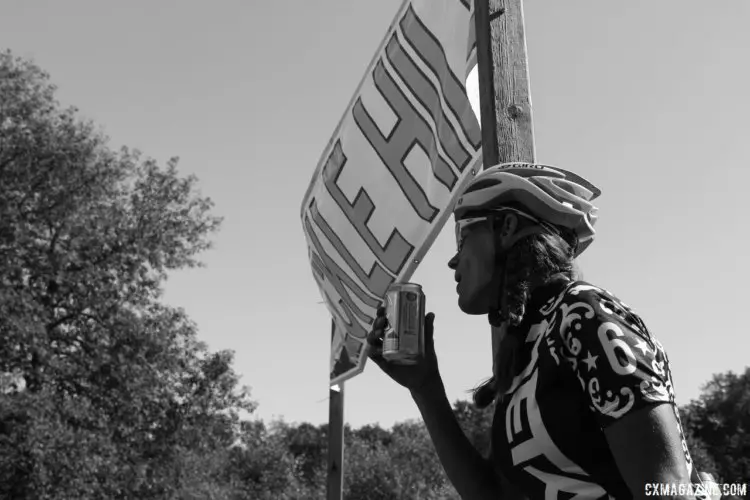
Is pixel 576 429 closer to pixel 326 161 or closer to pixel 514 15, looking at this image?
pixel 514 15

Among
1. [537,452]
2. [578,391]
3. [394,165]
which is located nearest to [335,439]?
[394,165]

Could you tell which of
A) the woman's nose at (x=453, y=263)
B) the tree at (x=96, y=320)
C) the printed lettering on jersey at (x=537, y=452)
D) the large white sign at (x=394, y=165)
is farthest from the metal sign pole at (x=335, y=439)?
the tree at (x=96, y=320)

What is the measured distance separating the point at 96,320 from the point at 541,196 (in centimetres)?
1962

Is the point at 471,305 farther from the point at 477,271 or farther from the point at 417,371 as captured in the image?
the point at 417,371

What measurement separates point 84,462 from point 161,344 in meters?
3.37

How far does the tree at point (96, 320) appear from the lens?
1864 centimetres

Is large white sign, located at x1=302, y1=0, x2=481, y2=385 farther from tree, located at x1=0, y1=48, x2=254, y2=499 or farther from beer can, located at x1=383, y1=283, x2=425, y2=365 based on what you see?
tree, located at x1=0, y1=48, x2=254, y2=499

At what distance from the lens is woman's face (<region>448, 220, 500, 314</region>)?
198cm

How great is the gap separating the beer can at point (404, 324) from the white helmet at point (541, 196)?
38 cm

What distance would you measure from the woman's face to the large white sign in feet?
7.44

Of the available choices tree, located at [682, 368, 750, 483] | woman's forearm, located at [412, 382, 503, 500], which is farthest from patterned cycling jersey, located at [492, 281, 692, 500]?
tree, located at [682, 368, 750, 483]

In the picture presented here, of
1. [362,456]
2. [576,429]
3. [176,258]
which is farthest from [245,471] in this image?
[576,429]

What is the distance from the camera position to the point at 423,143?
16.1ft

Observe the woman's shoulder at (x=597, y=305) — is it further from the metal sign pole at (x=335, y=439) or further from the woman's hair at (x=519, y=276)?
the metal sign pole at (x=335, y=439)
